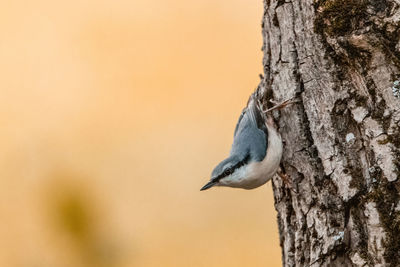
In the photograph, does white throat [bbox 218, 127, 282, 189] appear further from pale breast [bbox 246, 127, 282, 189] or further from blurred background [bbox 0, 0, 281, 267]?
blurred background [bbox 0, 0, 281, 267]

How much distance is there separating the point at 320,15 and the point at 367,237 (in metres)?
1.04

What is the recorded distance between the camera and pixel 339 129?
269cm

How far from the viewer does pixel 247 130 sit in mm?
3559

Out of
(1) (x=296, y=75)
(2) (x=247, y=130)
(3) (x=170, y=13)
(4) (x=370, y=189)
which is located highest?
(3) (x=170, y=13)

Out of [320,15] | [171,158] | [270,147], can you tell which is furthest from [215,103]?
[320,15]

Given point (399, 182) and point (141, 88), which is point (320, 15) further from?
point (141, 88)

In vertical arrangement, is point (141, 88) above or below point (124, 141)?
above

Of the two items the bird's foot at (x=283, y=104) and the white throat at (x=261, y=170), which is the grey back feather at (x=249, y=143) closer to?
the white throat at (x=261, y=170)

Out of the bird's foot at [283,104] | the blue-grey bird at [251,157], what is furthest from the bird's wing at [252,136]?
the bird's foot at [283,104]

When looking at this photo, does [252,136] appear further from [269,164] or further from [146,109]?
[146,109]

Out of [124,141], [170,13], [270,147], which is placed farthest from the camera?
[170,13]

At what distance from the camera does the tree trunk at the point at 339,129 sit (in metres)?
2.45

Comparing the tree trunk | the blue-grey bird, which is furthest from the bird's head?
the tree trunk

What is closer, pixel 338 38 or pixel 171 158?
pixel 338 38
